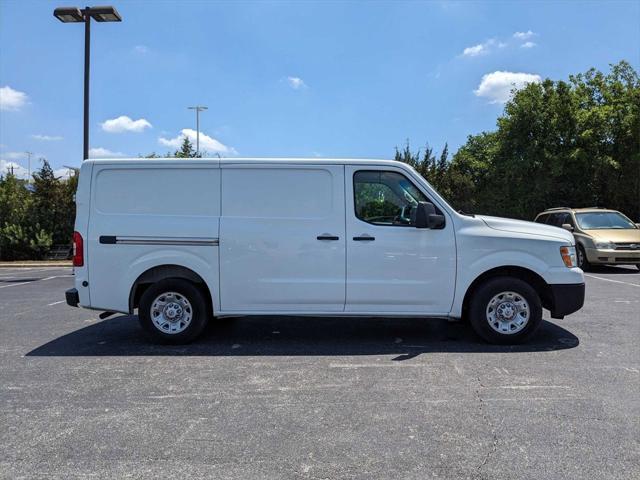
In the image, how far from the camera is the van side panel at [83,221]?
19.3 feet

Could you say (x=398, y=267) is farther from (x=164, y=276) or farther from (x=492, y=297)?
(x=164, y=276)

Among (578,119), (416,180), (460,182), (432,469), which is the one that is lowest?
(432,469)

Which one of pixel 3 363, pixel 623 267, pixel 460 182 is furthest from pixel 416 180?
pixel 460 182

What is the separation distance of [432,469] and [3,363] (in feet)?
15.0

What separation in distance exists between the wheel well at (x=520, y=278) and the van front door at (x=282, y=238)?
1480 mm

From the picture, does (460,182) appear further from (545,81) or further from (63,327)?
(63,327)

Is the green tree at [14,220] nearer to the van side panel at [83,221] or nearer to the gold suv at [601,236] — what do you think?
the van side panel at [83,221]

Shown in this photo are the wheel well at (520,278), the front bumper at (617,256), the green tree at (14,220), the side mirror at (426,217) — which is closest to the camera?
the side mirror at (426,217)

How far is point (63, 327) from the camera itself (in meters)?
7.09

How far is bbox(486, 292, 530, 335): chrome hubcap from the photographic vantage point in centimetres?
579

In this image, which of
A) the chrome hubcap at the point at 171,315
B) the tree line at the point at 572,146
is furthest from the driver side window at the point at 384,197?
the tree line at the point at 572,146

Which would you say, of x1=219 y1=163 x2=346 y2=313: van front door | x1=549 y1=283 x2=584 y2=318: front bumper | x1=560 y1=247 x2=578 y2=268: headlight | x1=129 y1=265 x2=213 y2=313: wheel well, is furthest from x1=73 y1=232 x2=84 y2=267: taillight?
x1=560 y1=247 x2=578 y2=268: headlight

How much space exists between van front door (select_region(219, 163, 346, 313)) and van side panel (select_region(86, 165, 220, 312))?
0.57ft

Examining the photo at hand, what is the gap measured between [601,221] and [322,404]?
1351 centimetres
